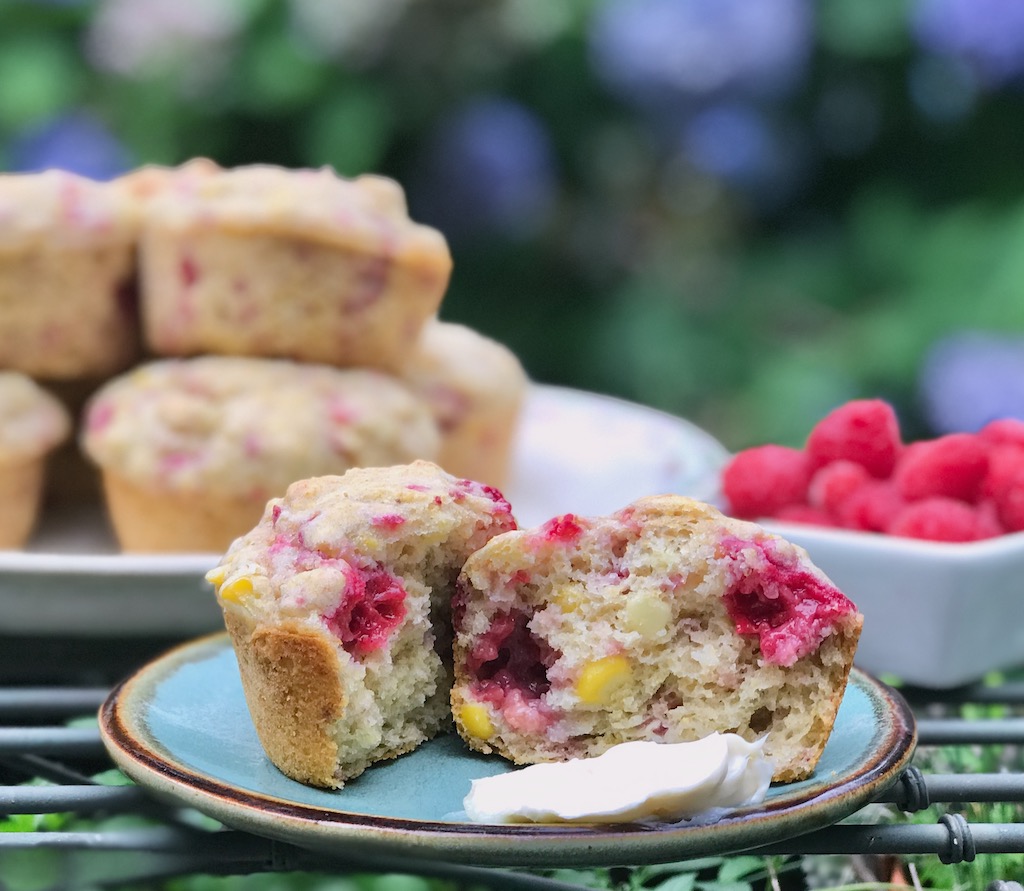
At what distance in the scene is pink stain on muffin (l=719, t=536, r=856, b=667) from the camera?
31.3 inches

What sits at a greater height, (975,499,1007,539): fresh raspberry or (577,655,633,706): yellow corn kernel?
(975,499,1007,539): fresh raspberry

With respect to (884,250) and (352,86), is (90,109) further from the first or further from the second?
(884,250)

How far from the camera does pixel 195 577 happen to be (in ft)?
3.73

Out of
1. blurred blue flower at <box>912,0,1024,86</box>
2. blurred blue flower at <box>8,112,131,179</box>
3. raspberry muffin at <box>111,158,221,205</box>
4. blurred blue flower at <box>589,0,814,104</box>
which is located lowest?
blurred blue flower at <box>8,112,131,179</box>

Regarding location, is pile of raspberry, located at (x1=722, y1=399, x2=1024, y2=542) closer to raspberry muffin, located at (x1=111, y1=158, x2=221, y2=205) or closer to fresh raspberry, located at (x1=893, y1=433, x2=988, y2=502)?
fresh raspberry, located at (x1=893, y1=433, x2=988, y2=502)

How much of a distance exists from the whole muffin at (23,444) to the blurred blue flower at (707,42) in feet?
3.95

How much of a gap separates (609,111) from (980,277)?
28.2 inches

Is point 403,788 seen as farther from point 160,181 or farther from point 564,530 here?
point 160,181

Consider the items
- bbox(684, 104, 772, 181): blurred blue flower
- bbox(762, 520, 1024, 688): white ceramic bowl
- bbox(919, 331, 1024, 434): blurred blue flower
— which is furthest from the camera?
bbox(684, 104, 772, 181): blurred blue flower

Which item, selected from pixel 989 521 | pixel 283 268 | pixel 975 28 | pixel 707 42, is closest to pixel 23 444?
pixel 283 268

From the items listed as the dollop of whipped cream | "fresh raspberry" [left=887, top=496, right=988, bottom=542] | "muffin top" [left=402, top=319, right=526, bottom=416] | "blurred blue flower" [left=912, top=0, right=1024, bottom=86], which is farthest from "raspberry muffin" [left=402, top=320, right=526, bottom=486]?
"blurred blue flower" [left=912, top=0, right=1024, bottom=86]

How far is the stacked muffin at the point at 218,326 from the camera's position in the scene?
128cm

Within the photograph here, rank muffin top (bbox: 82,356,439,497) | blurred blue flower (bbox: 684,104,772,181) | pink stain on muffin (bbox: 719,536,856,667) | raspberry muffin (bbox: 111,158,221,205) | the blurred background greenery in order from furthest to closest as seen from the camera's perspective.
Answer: blurred blue flower (bbox: 684,104,772,181) < the blurred background greenery < raspberry muffin (bbox: 111,158,221,205) < muffin top (bbox: 82,356,439,497) < pink stain on muffin (bbox: 719,536,856,667)

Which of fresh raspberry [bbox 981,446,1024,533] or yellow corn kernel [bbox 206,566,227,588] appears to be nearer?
yellow corn kernel [bbox 206,566,227,588]
